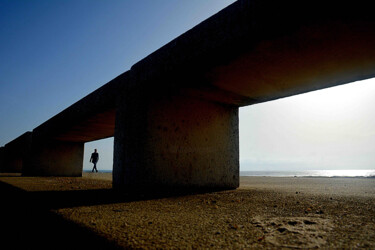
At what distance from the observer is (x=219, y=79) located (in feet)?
15.9

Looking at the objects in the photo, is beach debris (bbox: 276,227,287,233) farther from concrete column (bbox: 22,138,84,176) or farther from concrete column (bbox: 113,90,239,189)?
concrete column (bbox: 22,138,84,176)

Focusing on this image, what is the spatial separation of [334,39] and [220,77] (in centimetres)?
197

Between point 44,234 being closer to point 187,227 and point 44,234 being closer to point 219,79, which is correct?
point 187,227

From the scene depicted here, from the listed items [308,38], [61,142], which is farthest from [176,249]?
[61,142]

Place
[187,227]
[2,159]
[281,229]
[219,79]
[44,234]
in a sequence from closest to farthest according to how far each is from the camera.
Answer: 1. [44,234]
2. [281,229]
3. [187,227]
4. [219,79]
5. [2,159]

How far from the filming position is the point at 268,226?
89.5 inches

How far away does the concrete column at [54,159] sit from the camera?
43.5 feet

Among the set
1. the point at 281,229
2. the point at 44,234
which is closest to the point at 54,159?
the point at 44,234

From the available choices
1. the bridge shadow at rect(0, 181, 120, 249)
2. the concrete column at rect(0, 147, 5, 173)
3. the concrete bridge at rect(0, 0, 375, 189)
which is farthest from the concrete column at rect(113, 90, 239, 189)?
the concrete column at rect(0, 147, 5, 173)

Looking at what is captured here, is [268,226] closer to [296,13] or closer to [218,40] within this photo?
[296,13]

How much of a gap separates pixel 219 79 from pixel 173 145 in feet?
5.85

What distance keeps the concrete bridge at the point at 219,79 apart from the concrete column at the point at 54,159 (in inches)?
284

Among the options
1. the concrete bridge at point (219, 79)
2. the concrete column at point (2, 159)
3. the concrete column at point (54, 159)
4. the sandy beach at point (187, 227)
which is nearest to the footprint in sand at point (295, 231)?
the sandy beach at point (187, 227)

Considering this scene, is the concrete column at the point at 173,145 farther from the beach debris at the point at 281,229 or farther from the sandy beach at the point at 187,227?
the beach debris at the point at 281,229
